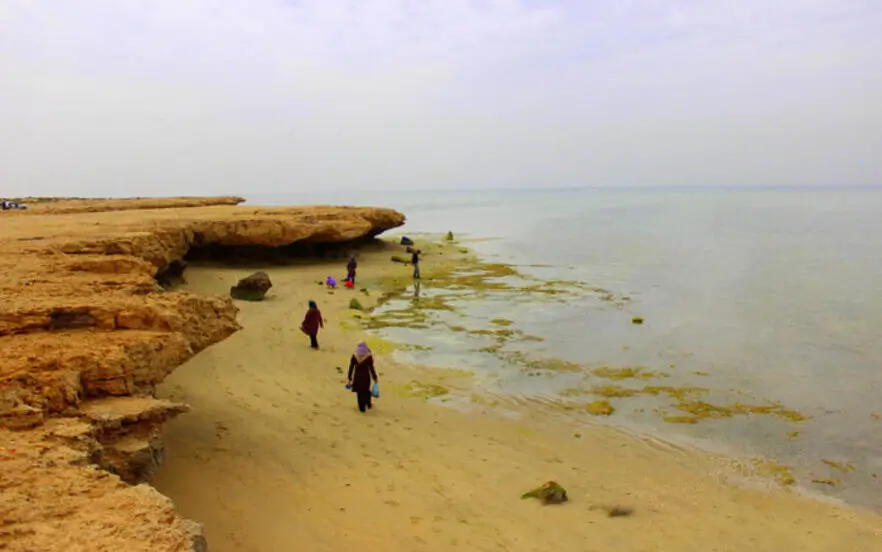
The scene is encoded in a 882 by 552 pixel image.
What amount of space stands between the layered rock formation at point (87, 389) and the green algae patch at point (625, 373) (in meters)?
8.50

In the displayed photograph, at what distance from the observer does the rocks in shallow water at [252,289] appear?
1859cm

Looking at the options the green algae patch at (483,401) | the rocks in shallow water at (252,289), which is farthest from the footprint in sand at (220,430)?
the rocks in shallow water at (252,289)

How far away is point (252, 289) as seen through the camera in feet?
61.6

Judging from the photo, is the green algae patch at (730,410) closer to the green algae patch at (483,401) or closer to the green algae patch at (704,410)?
the green algae patch at (704,410)

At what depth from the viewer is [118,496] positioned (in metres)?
4.16

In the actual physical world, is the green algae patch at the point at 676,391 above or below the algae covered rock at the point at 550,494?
below

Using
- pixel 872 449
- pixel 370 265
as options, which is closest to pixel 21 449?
pixel 872 449

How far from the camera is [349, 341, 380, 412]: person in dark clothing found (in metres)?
9.92

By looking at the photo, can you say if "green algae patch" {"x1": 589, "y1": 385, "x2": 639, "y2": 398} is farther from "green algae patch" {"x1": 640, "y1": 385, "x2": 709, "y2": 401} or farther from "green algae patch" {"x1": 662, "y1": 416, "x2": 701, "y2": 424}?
"green algae patch" {"x1": 662, "y1": 416, "x2": 701, "y2": 424}

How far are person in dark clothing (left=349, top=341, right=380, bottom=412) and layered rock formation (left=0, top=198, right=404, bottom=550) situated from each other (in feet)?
8.83

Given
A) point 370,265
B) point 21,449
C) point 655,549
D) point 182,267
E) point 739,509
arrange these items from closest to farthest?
point 21,449 → point 655,549 → point 739,509 → point 182,267 → point 370,265

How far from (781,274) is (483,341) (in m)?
20.7

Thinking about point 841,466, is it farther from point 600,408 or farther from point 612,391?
point 612,391

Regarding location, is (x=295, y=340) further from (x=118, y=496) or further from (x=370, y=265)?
(x=370, y=265)
